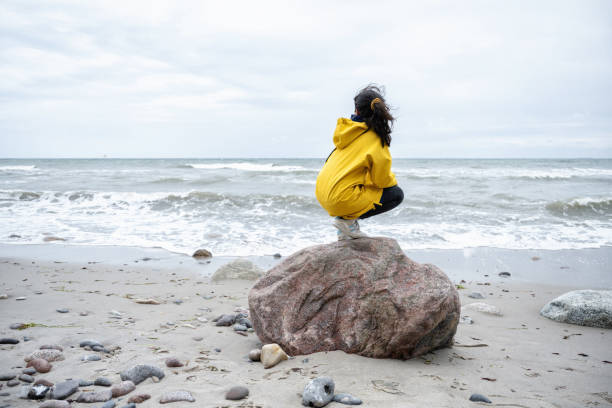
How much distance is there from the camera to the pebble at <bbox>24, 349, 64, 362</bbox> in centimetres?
360

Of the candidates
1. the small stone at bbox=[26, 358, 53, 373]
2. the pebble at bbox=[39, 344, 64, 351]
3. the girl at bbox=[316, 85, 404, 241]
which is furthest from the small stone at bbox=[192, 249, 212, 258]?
the small stone at bbox=[26, 358, 53, 373]

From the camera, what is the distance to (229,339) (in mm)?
4535

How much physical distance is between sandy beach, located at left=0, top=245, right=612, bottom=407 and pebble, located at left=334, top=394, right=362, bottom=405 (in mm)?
89

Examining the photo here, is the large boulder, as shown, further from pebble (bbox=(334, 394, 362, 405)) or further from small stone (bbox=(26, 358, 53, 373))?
small stone (bbox=(26, 358, 53, 373))

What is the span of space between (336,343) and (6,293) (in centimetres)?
489

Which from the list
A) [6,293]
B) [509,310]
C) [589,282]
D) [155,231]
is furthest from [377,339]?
[155,231]

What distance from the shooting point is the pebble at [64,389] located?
2.98m

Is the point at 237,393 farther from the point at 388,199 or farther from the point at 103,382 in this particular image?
the point at 388,199

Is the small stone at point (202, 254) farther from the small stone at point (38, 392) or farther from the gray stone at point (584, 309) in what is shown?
the gray stone at point (584, 309)

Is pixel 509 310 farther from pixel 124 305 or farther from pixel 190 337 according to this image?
pixel 124 305

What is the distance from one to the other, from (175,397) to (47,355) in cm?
153

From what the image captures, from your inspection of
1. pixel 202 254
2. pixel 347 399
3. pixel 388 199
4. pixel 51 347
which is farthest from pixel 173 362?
pixel 202 254

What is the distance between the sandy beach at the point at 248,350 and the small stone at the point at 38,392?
0.07 m

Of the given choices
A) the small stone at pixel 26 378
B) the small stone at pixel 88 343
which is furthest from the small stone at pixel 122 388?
the small stone at pixel 88 343
